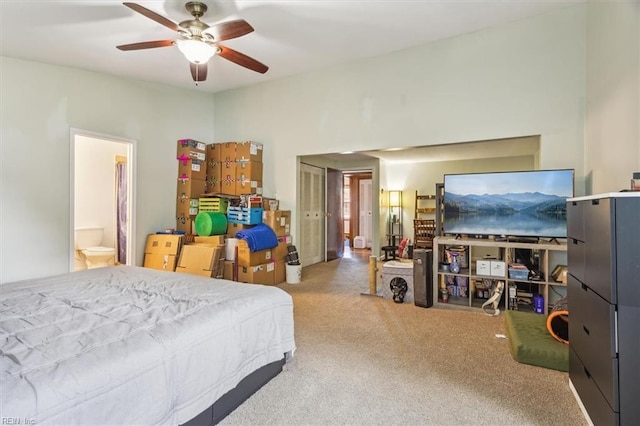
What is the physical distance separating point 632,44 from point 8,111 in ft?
17.9

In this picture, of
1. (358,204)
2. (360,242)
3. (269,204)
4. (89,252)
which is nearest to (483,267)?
(269,204)

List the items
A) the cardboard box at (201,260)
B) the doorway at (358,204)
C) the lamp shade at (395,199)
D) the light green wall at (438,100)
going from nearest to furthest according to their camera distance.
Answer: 1. the light green wall at (438,100)
2. the cardboard box at (201,260)
3. the lamp shade at (395,199)
4. the doorway at (358,204)

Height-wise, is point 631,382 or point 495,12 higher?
point 495,12

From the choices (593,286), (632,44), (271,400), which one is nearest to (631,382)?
(593,286)

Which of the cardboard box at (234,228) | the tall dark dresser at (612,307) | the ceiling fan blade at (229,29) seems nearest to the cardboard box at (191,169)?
the cardboard box at (234,228)

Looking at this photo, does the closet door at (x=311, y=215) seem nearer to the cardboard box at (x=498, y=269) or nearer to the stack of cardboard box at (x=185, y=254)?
the stack of cardboard box at (x=185, y=254)

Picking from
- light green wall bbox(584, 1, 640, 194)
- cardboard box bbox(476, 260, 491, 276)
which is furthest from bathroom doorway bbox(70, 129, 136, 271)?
light green wall bbox(584, 1, 640, 194)

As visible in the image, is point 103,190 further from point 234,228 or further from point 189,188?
point 234,228

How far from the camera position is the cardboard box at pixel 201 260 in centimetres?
430

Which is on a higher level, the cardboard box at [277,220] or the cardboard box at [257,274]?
the cardboard box at [277,220]

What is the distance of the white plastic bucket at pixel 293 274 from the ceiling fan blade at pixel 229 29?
10.4 feet

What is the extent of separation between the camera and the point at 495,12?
3.33 meters

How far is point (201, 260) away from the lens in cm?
436

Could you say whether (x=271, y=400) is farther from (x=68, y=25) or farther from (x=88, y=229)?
(x=88, y=229)
